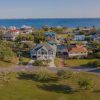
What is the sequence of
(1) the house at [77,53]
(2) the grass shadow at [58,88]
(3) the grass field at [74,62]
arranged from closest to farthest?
(2) the grass shadow at [58,88] < (3) the grass field at [74,62] < (1) the house at [77,53]

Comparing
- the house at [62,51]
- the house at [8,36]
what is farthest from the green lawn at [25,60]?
the house at [8,36]

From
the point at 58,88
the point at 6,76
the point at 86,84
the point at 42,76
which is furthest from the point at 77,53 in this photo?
the point at 86,84

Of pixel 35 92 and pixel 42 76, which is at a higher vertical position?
pixel 42 76

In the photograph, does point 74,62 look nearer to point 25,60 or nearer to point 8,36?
point 25,60

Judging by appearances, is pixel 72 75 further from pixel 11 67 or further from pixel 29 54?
pixel 29 54

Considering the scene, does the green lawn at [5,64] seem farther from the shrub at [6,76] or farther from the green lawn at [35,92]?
the green lawn at [35,92]

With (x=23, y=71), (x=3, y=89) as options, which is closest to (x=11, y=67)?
(x=23, y=71)

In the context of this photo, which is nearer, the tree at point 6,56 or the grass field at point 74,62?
the grass field at point 74,62

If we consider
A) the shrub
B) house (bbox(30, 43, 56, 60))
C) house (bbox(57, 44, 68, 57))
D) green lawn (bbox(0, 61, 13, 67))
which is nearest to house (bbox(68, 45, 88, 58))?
house (bbox(57, 44, 68, 57))
